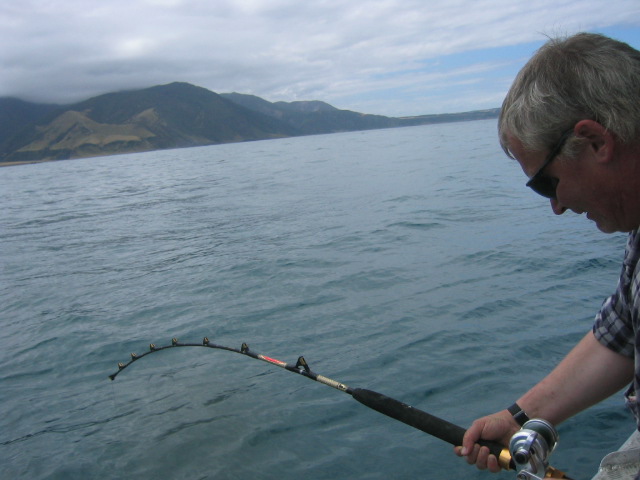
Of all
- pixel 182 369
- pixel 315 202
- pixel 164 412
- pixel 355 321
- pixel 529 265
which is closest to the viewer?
pixel 164 412

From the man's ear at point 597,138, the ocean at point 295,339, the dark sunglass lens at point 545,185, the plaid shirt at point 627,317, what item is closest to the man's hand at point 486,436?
the plaid shirt at point 627,317

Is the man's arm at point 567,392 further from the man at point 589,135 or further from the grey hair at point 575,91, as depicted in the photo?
the grey hair at point 575,91

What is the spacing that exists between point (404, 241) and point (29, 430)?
8.33 metres

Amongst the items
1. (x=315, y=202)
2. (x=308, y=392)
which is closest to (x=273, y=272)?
(x=308, y=392)

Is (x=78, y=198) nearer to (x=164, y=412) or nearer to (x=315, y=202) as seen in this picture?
(x=315, y=202)

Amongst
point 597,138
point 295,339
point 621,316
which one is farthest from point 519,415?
point 295,339

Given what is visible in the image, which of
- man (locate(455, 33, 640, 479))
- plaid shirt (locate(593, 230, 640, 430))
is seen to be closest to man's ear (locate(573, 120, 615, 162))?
man (locate(455, 33, 640, 479))

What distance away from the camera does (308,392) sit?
5707 millimetres

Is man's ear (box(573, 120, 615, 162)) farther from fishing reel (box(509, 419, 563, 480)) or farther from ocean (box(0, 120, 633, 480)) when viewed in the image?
ocean (box(0, 120, 633, 480))

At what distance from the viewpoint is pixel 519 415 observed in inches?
90.4

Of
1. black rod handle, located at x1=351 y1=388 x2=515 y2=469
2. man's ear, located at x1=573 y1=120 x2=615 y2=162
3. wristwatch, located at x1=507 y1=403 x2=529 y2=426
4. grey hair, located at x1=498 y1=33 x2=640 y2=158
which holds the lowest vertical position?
black rod handle, located at x1=351 y1=388 x2=515 y2=469

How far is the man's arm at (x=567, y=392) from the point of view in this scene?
2.13m

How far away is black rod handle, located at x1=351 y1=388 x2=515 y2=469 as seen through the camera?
2.20m

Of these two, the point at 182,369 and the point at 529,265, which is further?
the point at 529,265
